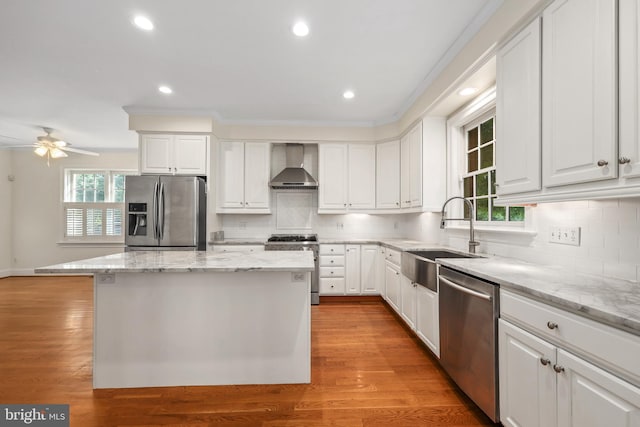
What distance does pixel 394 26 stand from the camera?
2.23 meters

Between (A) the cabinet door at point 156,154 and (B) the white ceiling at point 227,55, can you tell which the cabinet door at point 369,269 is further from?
(A) the cabinet door at point 156,154

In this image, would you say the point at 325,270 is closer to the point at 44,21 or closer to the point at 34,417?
the point at 34,417

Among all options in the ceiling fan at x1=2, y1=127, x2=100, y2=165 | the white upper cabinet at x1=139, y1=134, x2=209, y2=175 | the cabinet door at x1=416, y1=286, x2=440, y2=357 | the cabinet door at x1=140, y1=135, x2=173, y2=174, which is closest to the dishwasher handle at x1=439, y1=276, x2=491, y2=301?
the cabinet door at x1=416, y1=286, x2=440, y2=357

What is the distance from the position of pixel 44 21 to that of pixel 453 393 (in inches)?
164

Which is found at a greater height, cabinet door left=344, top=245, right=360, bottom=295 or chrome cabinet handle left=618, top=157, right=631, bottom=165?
chrome cabinet handle left=618, top=157, right=631, bottom=165

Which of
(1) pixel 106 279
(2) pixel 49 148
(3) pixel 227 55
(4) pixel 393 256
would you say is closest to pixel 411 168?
(4) pixel 393 256

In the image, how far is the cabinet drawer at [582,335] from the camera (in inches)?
36.1

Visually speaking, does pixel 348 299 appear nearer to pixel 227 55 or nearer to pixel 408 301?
pixel 408 301

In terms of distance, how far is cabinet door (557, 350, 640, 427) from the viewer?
92cm

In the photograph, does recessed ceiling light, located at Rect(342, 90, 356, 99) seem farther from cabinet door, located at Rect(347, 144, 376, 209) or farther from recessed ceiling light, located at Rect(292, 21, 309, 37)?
recessed ceiling light, located at Rect(292, 21, 309, 37)

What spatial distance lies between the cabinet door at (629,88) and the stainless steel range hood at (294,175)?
344cm

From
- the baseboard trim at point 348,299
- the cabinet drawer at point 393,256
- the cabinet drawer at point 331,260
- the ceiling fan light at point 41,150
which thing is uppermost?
the ceiling fan light at point 41,150

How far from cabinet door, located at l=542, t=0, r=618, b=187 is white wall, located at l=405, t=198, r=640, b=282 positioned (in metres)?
0.39

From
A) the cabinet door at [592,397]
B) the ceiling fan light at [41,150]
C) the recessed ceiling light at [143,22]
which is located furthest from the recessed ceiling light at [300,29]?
the ceiling fan light at [41,150]
